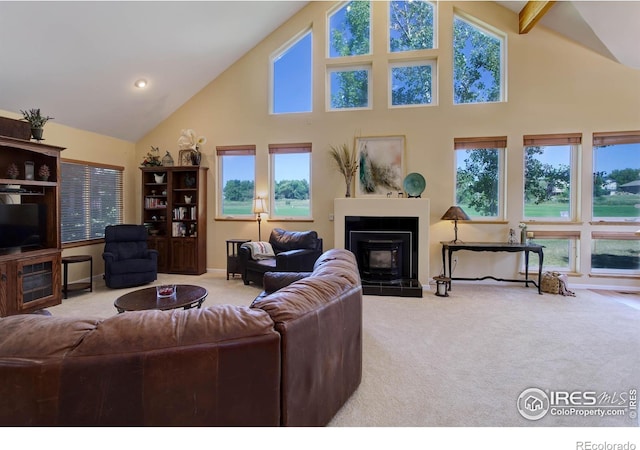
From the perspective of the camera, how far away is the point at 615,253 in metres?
4.89

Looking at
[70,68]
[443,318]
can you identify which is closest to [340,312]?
[443,318]

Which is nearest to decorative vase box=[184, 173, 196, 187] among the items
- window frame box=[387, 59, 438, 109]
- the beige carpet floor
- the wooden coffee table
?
the beige carpet floor

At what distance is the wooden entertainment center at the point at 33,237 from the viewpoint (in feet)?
11.8

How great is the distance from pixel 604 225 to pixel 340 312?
17.1 ft

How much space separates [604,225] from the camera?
4867 mm

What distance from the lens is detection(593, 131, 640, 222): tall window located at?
188 inches

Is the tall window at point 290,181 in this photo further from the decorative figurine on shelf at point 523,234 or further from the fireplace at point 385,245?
the decorative figurine on shelf at point 523,234

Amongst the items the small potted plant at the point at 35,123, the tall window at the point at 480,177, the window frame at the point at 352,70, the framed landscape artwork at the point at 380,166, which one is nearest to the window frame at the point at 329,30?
the window frame at the point at 352,70

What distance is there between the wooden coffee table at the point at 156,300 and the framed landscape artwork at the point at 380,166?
3.31 m

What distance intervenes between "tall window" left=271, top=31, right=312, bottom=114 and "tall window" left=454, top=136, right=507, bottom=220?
277 centimetres

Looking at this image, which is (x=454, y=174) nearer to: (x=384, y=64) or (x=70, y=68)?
(x=384, y=64)

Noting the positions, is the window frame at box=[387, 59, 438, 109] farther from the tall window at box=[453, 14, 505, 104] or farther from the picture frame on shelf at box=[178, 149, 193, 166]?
the picture frame on shelf at box=[178, 149, 193, 166]

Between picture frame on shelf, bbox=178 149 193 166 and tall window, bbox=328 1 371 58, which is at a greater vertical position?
tall window, bbox=328 1 371 58

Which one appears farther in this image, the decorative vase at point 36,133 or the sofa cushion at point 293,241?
the sofa cushion at point 293,241
